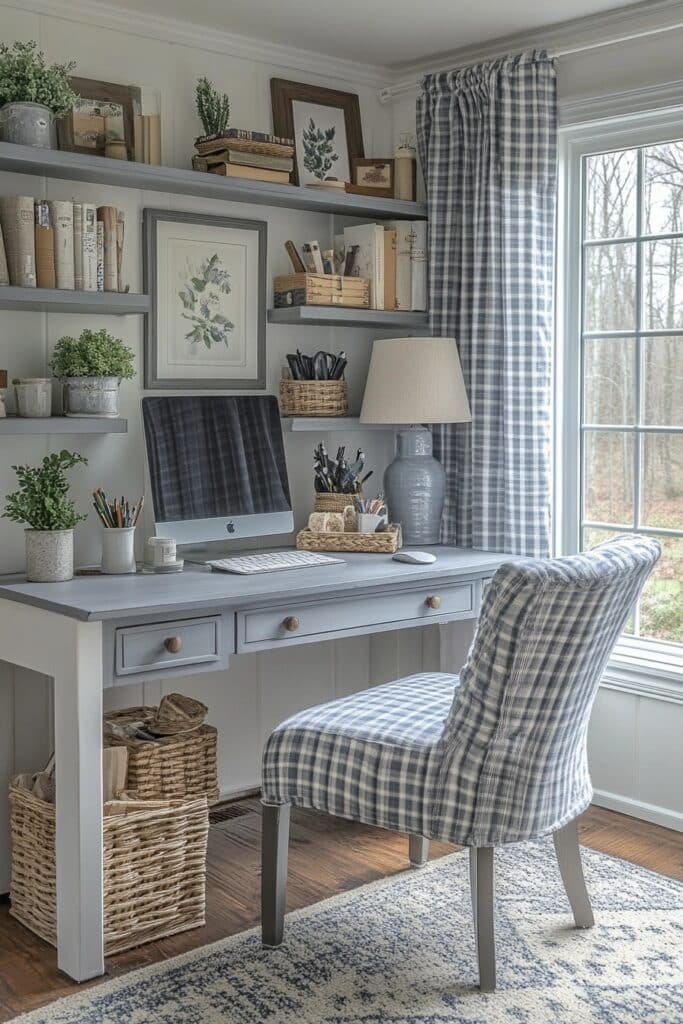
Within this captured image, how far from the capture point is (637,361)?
351 cm

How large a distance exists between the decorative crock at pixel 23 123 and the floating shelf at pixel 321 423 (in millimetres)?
1107

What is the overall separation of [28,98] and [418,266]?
1.39 meters

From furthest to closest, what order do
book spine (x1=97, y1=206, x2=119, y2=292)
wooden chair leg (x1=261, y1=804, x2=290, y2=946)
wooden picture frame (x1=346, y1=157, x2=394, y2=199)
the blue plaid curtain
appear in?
wooden picture frame (x1=346, y1=157, x2=394, y2=199) < the blue plaid curtain < book spine (x1=97, y1=206, x2=119, y2=292) < wooden chair leg (x1=261, y1=804, x2=290, y2=946)

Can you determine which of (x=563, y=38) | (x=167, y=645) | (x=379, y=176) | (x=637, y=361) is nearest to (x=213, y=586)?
(x=167, y=645)

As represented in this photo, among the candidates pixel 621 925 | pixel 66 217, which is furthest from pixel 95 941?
pixel 66 217

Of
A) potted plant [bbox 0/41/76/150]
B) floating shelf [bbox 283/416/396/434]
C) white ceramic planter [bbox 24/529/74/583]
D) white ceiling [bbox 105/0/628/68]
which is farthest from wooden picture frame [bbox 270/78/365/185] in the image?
white ceramic planter [bbox 24/529/74/583]

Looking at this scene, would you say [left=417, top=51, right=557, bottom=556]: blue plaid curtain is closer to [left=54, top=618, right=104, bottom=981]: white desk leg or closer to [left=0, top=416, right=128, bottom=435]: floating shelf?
[left=0, top=416, right=128, bottom=435]: floating shelf

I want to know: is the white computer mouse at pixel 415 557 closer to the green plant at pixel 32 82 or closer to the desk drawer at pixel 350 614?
the desk drawer at pixel 350 614

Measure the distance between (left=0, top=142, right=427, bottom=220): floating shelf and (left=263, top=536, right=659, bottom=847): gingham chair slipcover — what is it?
1521 millimetres

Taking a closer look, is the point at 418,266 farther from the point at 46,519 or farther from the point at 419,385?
the point at 46,519

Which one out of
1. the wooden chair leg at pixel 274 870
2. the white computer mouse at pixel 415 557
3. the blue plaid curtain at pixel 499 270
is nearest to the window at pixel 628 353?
the blue plaid curtain at pixel 499 270

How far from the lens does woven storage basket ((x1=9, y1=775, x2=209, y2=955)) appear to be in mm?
2693

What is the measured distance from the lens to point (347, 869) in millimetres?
3154

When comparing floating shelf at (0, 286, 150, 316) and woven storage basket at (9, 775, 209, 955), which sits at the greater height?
floating shelf at (0, 286, 150, 316)
